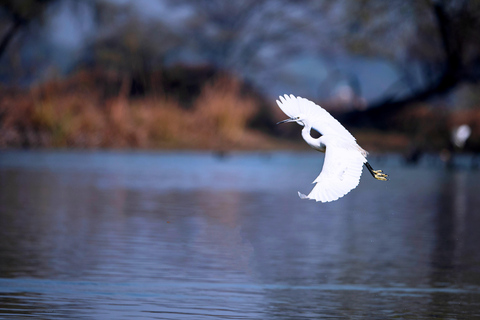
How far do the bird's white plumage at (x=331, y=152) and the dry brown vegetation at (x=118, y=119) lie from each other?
85.4ft

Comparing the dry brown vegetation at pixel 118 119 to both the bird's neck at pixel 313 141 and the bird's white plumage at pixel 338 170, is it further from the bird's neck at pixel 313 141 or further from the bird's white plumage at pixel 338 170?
the bird's white plumage at pixel 338 170

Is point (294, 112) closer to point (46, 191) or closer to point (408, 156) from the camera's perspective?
point (46, 191)

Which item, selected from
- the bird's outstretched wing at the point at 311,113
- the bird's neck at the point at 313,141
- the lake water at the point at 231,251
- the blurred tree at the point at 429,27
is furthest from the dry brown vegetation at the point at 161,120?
the bird's outstretched wing at the point at 311,113

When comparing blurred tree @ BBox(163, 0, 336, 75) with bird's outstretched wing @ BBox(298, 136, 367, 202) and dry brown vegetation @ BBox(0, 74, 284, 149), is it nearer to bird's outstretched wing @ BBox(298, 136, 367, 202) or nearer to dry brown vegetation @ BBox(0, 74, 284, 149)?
dry brown vegetation @ BBox(0, 74, 284, 149)

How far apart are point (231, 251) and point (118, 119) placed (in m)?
24.5

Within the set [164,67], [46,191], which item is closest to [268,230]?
[46,191]

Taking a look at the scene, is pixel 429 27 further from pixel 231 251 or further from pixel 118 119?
pixel 231 251

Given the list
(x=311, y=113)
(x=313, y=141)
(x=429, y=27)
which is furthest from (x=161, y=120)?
(x=311, y=113)

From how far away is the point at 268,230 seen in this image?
13.2 meters

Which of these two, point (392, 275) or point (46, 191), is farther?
point (46, 191)

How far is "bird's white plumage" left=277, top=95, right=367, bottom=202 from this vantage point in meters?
7.61

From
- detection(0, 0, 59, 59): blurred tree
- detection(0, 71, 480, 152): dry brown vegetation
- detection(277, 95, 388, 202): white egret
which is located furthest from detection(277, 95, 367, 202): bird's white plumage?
detection(0, 0, 59, 59): blurred tree

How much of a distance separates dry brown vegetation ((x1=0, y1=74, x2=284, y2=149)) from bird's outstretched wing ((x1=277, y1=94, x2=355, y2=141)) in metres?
26.0

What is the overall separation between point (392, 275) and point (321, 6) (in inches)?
1619
